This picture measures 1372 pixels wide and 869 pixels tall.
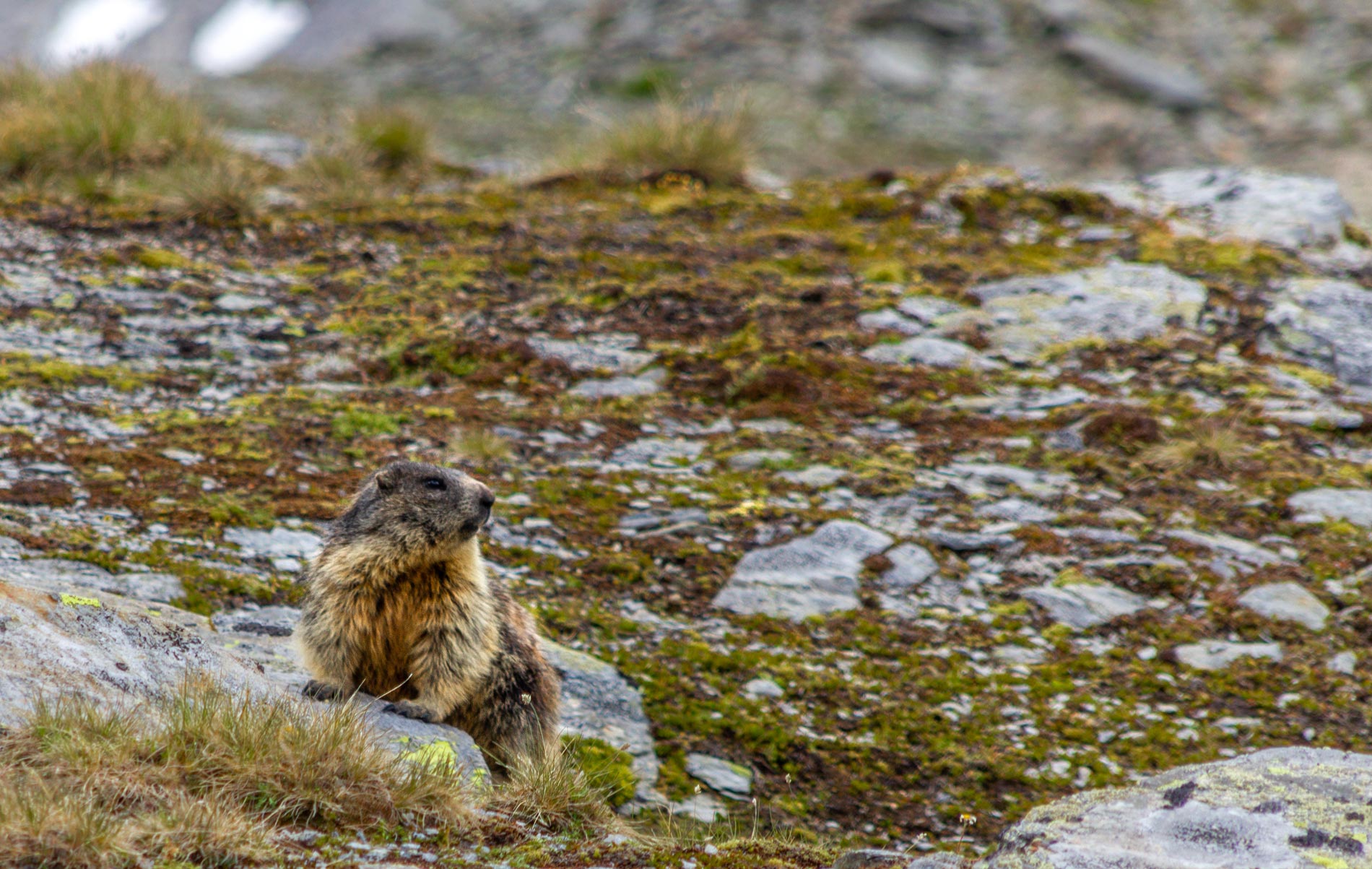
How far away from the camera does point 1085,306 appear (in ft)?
40.2

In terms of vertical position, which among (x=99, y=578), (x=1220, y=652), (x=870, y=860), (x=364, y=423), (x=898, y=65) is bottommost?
(x=1220, y=652)

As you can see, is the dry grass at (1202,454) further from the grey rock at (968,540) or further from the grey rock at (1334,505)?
the grey rock at (968,540)

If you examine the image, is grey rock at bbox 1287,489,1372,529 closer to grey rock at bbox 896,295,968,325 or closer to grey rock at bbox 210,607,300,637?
grey rock at bbox 896,295,968,325

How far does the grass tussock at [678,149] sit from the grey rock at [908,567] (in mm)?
9051

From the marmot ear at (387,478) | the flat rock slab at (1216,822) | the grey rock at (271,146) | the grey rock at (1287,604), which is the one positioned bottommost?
the grey rock at (1287,604)

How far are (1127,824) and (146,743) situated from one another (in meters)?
3.42

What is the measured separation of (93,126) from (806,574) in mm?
11385

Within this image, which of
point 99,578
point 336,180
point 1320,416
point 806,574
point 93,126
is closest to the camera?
point 99,578

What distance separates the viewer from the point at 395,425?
9.31 meters

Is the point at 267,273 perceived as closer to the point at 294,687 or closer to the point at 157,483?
the point at 157,483

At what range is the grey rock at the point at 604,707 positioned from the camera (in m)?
6.29

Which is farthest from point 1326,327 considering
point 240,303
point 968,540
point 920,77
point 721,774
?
point 920,77

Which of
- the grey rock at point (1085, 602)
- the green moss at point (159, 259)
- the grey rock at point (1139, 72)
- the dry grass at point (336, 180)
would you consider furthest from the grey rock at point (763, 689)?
the grey rock at point (1139, 72)

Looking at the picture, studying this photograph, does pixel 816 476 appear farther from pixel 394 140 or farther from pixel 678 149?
pixel 394 140
